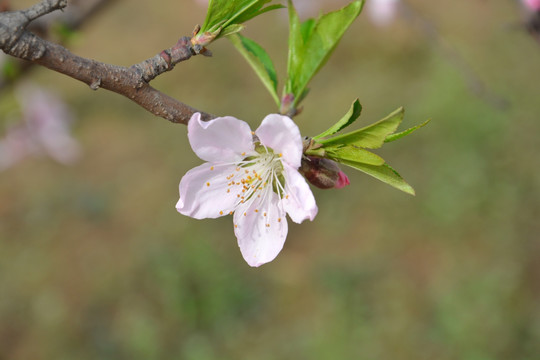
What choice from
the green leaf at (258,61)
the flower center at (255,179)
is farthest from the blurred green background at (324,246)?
the flower center at (255,179)

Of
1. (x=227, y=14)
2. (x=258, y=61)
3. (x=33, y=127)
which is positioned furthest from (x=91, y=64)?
(x=33, y=127)

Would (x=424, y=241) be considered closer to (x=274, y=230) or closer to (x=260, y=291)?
(x=260, y=291)

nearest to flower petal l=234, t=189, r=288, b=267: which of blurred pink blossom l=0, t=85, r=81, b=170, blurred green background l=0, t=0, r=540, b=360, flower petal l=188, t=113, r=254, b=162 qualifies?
flower petal l=188, t=113, r=254, b=162

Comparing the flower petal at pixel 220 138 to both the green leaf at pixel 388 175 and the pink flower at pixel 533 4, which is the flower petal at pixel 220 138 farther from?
the pink flower at pixel 533 4

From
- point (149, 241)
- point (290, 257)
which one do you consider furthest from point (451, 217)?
point (149, 241)

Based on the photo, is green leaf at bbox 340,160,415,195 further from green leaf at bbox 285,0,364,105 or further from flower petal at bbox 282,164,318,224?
green leaf at bbox 285,0,364,105
